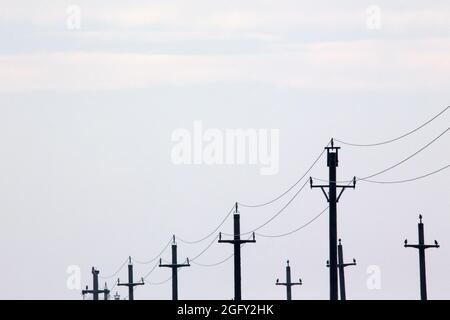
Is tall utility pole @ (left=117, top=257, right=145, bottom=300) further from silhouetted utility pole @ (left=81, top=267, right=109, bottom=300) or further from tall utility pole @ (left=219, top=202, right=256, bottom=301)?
tall utility pole @ (left=219, top=202, right=256, bottom=301)

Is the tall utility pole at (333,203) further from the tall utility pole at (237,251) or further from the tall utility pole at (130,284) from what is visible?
Result: the tall utility pole at (130,284)

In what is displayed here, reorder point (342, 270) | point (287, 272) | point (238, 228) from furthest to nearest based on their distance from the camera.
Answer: point (287, 272) < point (342, 270) < point (238, 228)

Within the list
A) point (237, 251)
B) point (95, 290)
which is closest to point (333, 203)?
point (237, 251)

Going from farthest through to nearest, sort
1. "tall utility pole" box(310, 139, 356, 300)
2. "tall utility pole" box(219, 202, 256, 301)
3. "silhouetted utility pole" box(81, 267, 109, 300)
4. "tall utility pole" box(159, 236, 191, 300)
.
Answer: "silhouetted utility pole" box(81, 267, 109, 300) < "tall utility pole" box(159, 236, 191, 300) < "tall utility pole" box(219, 202, 256, 301) < "tall utility pole" box(310, 139, 356, 300)

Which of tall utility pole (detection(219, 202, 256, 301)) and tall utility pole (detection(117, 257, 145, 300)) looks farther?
tall utility pole (detection(117, 257, 145, 300))

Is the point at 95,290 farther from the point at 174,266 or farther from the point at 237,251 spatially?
the point at 237,251

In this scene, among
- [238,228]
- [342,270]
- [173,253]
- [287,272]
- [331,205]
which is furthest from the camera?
[287,272]

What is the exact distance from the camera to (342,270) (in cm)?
10431

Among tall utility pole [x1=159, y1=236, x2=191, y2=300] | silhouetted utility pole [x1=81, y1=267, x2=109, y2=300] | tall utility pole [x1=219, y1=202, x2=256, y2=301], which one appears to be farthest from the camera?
silhouetted utility pole [x1=81, y1=267, x2=109, y2=300]

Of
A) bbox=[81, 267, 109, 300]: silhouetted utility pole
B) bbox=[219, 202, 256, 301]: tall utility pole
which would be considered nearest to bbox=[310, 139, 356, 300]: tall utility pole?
bbox=[219, 202, 256, 301]: tall utility pole
